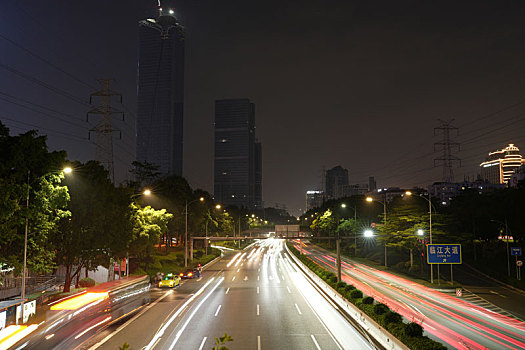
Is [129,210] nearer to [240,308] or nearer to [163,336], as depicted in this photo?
[240,308]

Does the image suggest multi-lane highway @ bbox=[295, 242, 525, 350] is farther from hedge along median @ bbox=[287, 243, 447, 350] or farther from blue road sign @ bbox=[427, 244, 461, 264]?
blue road sign @ bbox=[427, 244, 461, 264]

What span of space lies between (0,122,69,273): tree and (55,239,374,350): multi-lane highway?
8841 millimetres

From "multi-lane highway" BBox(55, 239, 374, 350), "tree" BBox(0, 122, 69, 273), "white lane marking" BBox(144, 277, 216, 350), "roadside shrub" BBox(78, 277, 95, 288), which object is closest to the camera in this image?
"white lane marking" BBox(144, 277, 216, 350)

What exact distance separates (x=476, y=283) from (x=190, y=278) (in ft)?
133

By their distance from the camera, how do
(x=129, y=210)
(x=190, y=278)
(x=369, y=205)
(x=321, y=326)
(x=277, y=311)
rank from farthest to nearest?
(x=369, y=205) < (x=190, y=278) < (x=129, y=210) < (x=277, y=311) < (x=321, y=326)

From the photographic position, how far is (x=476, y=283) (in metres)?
58.2

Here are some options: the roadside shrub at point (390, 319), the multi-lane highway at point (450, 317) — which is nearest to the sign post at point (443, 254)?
the multi-lane highway at point (450, 317)

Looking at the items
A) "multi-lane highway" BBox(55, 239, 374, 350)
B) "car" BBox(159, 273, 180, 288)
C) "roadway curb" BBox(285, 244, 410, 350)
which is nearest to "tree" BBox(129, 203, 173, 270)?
"car" BBox(159, 273, 180, 288)

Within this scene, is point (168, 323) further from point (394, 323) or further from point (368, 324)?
point (394, 323)

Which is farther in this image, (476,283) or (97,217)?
(476,283)

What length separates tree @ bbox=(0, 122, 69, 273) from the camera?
1031 inches

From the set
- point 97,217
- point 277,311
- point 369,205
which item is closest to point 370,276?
point 277,311

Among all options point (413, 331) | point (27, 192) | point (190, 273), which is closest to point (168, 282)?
point (190, 273)

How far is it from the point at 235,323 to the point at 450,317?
53.1ft
